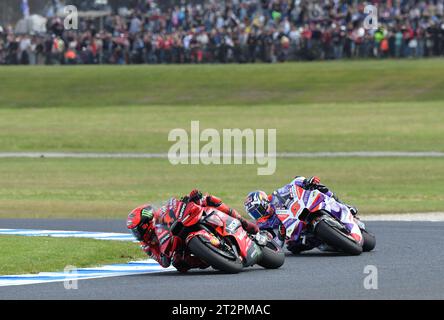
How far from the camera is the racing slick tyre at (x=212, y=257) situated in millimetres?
13484

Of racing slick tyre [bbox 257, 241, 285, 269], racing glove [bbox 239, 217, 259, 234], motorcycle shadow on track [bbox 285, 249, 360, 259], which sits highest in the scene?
racing glove [bbox 239, 217, 259, 234]

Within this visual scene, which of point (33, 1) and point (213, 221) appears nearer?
point (213, 221)

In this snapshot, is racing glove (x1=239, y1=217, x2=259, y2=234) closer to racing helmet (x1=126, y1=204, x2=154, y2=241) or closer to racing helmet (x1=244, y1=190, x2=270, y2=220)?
racing helmet (x1=244, y1=190, x2=270, y2=220)

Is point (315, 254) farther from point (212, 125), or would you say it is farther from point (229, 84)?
point (229, 84)

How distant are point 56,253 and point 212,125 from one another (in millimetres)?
29742

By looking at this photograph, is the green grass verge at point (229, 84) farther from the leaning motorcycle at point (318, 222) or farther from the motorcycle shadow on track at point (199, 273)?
the motorcycle shadow on track at point (199, 273)

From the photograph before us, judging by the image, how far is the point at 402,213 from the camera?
23062mm

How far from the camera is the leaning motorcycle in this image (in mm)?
15320

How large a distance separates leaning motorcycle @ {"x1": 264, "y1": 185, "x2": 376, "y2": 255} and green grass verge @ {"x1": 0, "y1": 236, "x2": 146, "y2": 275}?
1.89 metres

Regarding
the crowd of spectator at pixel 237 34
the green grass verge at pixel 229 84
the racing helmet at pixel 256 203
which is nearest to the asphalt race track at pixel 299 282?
the racing helmet at pixel 256 203

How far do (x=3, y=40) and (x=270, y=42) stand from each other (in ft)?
45.5

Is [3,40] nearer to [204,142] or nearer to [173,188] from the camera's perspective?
[204,142]

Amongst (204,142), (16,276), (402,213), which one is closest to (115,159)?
(204,142)

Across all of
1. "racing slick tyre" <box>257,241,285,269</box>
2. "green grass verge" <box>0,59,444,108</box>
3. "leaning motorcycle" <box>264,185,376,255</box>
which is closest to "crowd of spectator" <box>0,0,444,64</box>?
"green grass verge" <box>0,59,444,108</box>
